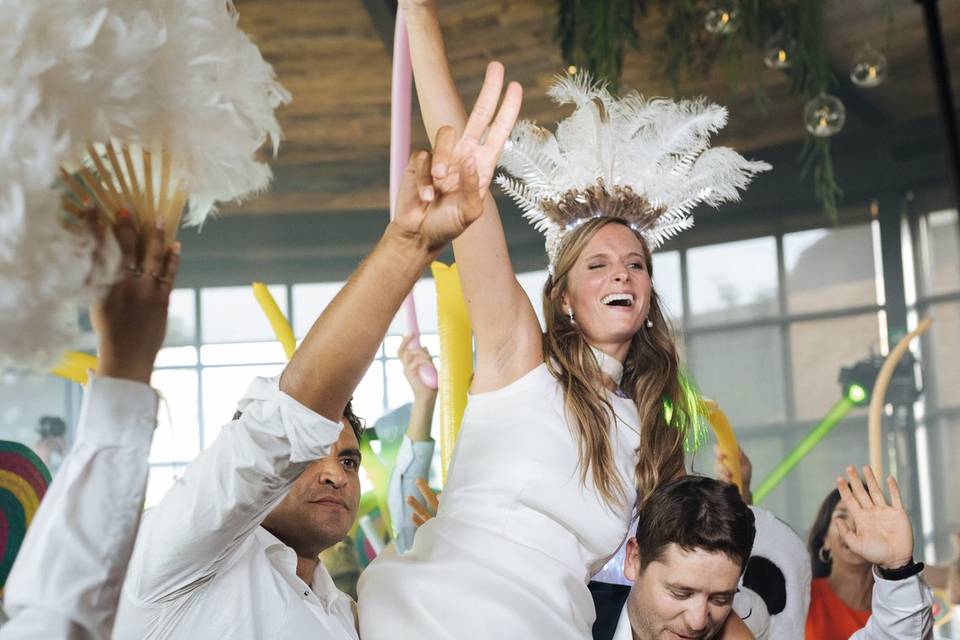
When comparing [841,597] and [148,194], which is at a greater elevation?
[148,194]

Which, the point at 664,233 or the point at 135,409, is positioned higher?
the point at 664,233

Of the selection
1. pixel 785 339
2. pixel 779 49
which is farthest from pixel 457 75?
pixel 785 339

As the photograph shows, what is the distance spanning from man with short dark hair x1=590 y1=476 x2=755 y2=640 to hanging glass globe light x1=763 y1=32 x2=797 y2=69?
3058mm

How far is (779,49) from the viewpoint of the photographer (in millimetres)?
4652

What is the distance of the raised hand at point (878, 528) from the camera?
7.02ft

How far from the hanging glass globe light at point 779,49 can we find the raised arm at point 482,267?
3055mm

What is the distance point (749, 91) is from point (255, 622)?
544 cm

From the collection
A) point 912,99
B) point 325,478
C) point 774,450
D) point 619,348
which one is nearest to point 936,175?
point 912,99

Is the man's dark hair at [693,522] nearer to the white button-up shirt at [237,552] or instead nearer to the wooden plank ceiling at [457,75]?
the white button-up shirt at [237,552]

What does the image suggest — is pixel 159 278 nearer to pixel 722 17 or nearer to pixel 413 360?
pixel 413 360

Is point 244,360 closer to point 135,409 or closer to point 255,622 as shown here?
point 255,622

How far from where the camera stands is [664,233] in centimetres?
236

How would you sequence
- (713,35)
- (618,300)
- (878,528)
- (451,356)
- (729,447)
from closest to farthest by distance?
(618,300), (878,528), (451,356), (729,447), (713,35)

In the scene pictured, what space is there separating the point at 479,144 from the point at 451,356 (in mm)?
1229
